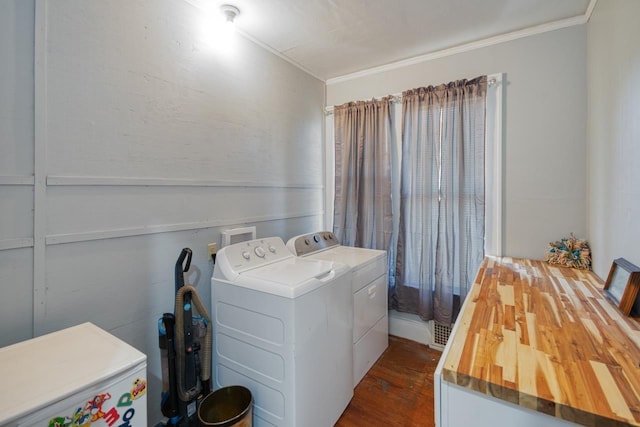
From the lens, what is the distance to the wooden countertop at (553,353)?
71 centimetres

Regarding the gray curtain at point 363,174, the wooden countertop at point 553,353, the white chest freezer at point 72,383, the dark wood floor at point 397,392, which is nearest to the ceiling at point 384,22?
the gray curtain at point 363,174

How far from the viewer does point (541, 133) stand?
206cm

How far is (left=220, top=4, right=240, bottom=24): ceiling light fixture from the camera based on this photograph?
1816mm

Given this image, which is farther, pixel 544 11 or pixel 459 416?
pixel 544 11

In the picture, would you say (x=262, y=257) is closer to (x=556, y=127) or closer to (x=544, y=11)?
(x=556, y=127)

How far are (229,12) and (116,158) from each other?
1.16 m

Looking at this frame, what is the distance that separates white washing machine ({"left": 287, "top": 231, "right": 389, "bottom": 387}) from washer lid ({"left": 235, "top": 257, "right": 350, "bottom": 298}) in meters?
0.28

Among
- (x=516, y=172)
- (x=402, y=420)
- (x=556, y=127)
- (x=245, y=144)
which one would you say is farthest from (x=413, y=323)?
(x=245, y=144)

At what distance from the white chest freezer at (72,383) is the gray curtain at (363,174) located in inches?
80.1

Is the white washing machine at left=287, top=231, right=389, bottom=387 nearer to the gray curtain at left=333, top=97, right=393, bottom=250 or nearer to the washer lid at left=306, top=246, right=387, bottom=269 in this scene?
A: the washer lid at left=306, top=246, right=387, bottom=269

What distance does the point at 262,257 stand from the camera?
6.23 feet

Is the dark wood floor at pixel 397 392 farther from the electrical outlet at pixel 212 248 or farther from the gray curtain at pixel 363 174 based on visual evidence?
the electrical outlet at pixel 212 248

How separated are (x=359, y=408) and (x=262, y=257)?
44.5 inches

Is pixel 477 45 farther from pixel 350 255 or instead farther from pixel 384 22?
pixel 350 255
